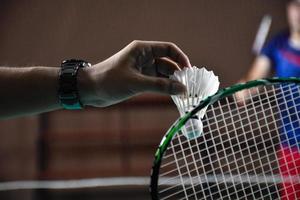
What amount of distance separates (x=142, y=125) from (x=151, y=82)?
78.6 inches

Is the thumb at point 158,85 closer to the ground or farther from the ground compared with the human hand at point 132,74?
closer to the ground

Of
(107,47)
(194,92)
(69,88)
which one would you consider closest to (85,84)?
(69,88)

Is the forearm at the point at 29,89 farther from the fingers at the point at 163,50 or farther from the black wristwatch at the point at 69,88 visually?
the fingers at the point at 163,50

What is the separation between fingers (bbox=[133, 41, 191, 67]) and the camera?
0.77 metres

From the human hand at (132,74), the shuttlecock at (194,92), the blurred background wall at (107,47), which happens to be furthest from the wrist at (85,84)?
the blurred background wall at (107,47)

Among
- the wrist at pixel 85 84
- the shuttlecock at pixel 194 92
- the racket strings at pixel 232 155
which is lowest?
the racket strings at pixel 232 155

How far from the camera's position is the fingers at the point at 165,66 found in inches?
31.9

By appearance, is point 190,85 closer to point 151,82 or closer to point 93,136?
point 151,82

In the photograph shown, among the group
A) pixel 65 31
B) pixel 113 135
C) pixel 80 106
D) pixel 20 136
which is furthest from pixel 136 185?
pixel 80 106

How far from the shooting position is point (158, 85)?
2.40 feet

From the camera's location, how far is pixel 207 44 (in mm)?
2730

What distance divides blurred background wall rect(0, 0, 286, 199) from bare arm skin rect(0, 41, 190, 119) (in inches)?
72.1

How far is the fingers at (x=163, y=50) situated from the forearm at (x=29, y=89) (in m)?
0.12

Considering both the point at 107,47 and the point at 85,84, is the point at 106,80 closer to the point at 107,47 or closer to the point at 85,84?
the point at 85,84
